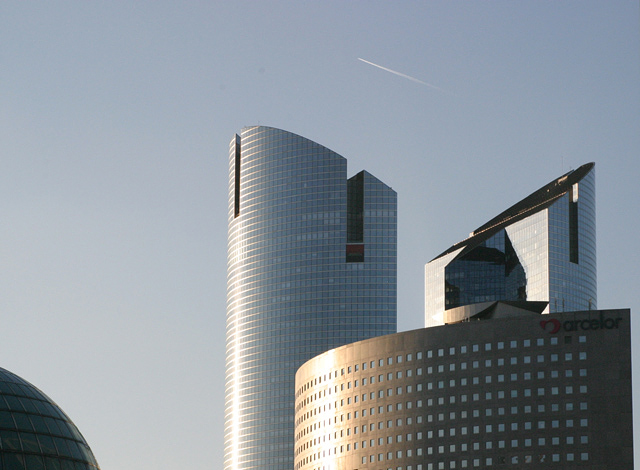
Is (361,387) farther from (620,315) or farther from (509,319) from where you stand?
(620,315)

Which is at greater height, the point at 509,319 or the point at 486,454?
the point at 509,319

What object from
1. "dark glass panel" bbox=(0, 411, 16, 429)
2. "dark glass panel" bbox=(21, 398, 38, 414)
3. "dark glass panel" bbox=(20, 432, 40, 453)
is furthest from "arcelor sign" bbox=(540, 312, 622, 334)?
"dark glass panel" bbox=(0, 411, 16, 429)

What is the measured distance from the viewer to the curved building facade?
538ft

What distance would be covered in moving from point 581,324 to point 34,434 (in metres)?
123

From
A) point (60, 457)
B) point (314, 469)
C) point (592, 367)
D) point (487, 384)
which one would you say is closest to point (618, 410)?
point (592, 367)

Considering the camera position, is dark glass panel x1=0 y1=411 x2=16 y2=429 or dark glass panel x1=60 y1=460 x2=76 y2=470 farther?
dark glass panel x1=60 y1=460 x2=76 y2=470

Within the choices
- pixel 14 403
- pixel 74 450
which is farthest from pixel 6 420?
pixel 74 450

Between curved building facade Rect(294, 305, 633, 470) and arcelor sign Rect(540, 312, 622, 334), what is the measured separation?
0.45 ft

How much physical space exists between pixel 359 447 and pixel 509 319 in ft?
101

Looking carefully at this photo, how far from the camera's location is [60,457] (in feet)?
182

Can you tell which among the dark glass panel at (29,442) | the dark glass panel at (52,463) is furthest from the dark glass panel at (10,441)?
the dark glass panel at (52,463)

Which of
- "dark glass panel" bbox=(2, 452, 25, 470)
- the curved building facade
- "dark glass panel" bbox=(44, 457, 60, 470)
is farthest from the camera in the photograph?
the curved building facade

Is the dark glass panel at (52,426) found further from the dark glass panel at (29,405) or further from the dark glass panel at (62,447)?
the dark glass panel at (29,405)

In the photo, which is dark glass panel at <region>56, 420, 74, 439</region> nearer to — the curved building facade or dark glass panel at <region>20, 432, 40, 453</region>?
dark glass panel at <region>20, 432, 40, 453</region>
